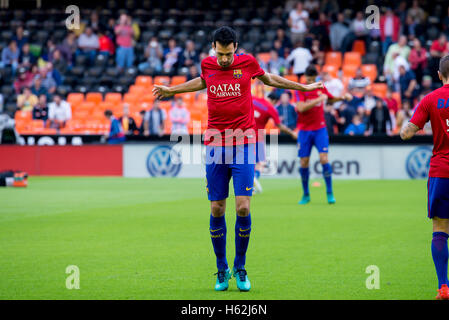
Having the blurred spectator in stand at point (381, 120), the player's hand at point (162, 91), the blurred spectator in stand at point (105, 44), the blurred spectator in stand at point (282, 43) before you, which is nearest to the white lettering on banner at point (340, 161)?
the blurred spectator in stand at point (381, 120)

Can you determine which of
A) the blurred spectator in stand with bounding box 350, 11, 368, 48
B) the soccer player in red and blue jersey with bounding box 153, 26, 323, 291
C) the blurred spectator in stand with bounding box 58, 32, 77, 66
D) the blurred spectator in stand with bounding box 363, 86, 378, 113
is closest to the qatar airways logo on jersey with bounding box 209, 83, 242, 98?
the soccer player in red and blue jersey with bounding box 153, 26, 323, 291

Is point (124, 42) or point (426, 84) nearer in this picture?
point (426, 84)

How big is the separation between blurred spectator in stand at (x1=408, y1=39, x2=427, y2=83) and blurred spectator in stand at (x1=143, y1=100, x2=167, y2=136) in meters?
8.24

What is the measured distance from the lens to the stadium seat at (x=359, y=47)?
91.2 ft

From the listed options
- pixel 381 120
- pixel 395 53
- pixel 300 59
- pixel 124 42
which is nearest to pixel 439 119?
pixel 381 120

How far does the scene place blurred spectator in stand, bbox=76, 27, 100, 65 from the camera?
29.6 meters

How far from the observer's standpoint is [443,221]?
686 centimetres

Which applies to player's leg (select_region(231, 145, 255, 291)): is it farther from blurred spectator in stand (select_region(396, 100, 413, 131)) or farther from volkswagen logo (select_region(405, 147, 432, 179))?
blurred spectator in stand (select_region(396, 100, 413, 131))

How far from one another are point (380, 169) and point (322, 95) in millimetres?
8522

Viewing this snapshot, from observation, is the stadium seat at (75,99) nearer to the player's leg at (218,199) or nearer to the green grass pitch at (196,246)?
the green grass pitch at (196,246)

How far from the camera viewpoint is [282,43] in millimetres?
27188

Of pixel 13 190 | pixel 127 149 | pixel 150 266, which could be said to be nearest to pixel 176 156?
pixel 127 149

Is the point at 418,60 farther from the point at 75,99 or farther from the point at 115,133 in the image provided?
the point at 75,99

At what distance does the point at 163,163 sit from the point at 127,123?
2.24m
